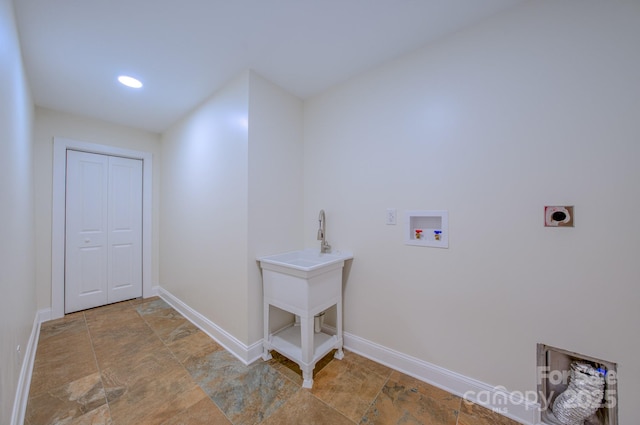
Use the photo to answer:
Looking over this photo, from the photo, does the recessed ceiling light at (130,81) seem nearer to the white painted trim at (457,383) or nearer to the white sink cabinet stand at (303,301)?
the white sink cabinet stand at (303,301)

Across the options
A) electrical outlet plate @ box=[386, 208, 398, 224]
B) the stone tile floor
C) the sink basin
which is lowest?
the stone tile floor

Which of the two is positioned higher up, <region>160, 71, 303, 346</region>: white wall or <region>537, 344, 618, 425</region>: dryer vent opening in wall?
<region>160, 71, 303, 346</region>: white wall

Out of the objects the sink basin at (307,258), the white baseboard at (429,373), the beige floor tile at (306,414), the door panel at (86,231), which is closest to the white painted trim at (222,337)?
the white baseboard at (429,373)

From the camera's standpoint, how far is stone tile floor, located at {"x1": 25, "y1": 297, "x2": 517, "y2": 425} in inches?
53.2

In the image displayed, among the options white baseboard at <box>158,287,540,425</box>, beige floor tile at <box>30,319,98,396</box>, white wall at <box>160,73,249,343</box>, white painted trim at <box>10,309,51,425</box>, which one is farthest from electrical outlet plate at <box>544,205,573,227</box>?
beige floor tile at <box>30,319,98,396</box>

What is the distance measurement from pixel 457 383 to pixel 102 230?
13.7 feet

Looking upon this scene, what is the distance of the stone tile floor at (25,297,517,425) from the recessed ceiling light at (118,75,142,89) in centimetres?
243

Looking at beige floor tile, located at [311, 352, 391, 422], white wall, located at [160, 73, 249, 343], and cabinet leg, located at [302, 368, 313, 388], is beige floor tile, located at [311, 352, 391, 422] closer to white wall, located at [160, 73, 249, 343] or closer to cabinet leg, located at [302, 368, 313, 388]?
cabinet leg, located at [302, 368, 313, 388]

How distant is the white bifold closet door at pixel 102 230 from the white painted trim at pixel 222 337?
94 centimetres

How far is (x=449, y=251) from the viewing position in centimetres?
157

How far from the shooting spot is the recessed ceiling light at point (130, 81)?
80.5 inches

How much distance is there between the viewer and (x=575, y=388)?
1.23m

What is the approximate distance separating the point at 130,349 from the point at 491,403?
9.25 feet

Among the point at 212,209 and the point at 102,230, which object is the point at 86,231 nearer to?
the point at 102,230
